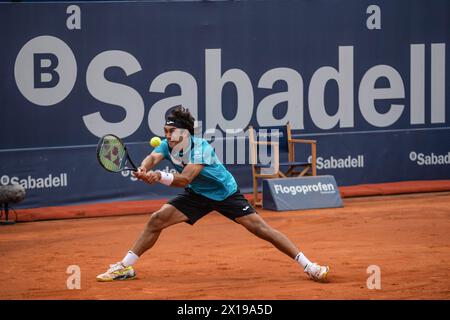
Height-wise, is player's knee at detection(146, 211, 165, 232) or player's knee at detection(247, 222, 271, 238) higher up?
player's knee at detection(146, 211, 165, 232)

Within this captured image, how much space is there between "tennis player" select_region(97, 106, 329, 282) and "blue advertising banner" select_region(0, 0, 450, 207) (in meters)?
5.37

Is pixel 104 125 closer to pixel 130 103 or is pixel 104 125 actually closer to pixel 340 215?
pixel 130 103

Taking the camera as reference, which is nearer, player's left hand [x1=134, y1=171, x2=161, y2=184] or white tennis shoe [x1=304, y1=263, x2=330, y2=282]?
player's left hand [x1=134, y1=171, x2=161, y2=184]

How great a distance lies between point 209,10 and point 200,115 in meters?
1.68

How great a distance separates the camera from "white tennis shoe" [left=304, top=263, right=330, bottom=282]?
25.8 ft

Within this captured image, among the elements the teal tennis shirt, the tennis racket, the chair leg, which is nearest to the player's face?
the teal tennis shirt

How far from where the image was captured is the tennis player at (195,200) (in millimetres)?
7898

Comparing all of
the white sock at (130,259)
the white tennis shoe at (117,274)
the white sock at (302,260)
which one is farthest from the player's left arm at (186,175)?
the white sock at (302,260)

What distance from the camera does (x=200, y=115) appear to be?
14.1 m

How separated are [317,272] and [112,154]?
207cm

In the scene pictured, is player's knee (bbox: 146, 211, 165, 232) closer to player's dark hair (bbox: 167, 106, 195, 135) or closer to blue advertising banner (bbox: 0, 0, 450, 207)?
player's dark hair (bbox: 167, 106, 195, 135)

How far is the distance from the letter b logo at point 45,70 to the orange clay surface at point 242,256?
6.36 ft

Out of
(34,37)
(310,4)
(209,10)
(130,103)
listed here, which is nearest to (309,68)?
(310,4)

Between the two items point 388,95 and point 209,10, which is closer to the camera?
point 209,10
